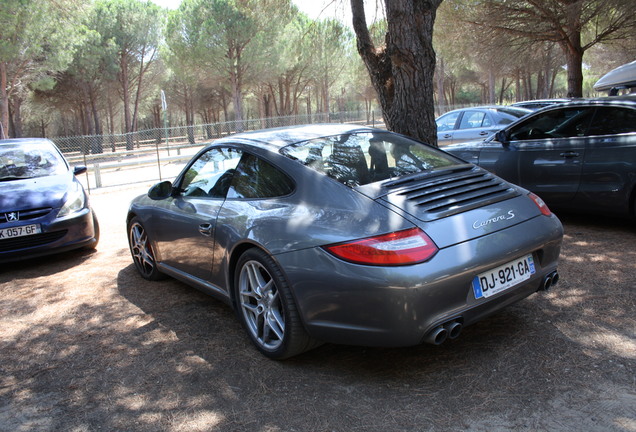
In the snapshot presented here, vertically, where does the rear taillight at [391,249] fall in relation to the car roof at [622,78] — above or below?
below

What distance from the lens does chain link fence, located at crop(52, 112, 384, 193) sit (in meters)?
21.7

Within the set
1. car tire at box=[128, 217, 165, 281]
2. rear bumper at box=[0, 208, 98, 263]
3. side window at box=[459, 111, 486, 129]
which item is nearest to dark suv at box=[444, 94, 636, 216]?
car tire at box=[128, 217, 165, 281]

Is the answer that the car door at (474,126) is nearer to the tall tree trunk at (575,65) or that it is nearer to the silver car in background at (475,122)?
the silver car in background at (475,122)

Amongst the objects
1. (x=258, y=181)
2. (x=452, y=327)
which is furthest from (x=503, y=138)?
(x=452, y=327)

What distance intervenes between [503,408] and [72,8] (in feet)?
80.5

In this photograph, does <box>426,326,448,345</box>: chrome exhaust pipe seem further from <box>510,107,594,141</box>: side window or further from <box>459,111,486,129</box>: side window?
<box>459,111,486,129</box>: side window

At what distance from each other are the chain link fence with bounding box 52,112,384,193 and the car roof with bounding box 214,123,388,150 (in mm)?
15218

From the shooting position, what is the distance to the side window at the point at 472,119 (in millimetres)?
11280

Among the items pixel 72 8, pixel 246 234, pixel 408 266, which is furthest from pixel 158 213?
pixel 72 8

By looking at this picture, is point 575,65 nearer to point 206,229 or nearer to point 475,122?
point 475,122

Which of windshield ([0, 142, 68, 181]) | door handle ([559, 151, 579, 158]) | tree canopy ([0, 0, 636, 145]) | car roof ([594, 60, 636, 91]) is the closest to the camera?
door handle ([559, 151, 579, 158])

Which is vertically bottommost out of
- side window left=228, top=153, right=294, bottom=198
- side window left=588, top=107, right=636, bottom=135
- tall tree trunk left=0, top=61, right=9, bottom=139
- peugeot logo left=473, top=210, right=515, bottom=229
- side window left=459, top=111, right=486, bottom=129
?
peugeot logo left=473, top=210, right=515, bottom=229

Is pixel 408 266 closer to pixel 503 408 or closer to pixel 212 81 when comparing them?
pixel 503 408

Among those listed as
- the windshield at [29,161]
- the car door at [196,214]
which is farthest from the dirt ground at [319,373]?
the windshield at [29,161]
